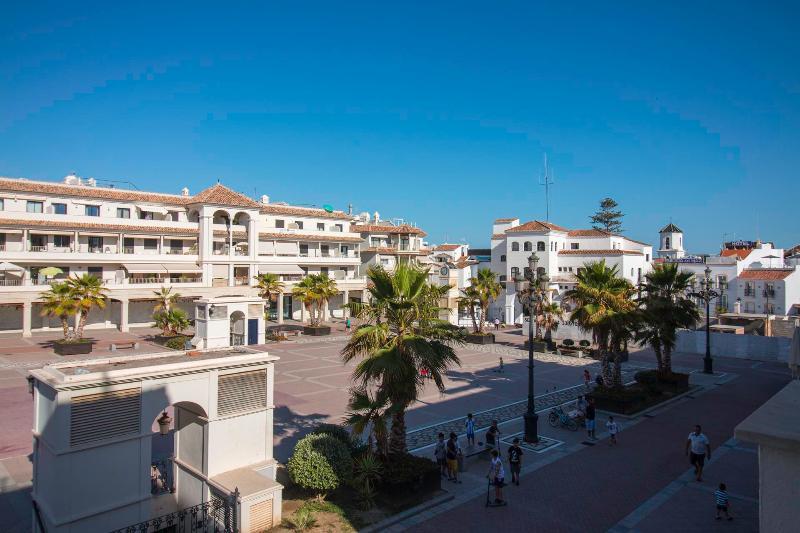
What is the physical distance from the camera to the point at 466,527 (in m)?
12.8

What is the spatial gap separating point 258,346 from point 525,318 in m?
24.3

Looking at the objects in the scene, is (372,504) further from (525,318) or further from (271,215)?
(271,215)

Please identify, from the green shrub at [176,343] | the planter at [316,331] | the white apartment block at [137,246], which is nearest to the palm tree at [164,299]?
the white apartment block at [137,246]

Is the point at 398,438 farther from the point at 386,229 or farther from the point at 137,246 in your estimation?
the point at 386,229

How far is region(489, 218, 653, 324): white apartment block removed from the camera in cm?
6206

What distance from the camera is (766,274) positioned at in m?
65.4

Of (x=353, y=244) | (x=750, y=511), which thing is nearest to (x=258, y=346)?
(x=353, y=244)

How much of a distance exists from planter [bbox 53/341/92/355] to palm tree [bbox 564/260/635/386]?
1200 inches

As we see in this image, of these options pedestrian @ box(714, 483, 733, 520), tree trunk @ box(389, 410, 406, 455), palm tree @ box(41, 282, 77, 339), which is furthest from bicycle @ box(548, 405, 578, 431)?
palm tree @ box(41, 282, 77, 339)

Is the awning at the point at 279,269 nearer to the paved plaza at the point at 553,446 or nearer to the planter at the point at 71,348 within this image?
the paved plaza at the point at 553,446

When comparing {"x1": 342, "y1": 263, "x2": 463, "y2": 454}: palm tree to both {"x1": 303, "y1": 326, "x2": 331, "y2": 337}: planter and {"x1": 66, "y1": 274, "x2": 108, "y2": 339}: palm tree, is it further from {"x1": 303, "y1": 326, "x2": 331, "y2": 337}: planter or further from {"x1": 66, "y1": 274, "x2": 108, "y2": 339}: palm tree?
{"x1": 303, "y1": 326, "x2": 331, "y2": 337}: planter

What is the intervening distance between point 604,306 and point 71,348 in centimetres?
3246

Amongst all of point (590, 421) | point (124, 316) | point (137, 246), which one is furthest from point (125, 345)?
point (590, 421)

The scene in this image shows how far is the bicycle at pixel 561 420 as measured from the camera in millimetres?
21000
